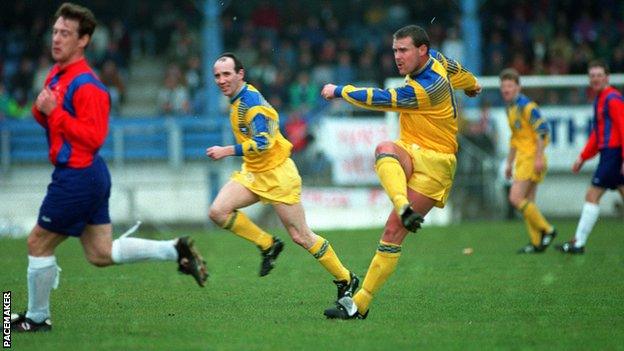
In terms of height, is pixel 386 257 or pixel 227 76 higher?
pixel 227 76

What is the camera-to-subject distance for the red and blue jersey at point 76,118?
820cm

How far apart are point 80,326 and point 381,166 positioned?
8.51ft

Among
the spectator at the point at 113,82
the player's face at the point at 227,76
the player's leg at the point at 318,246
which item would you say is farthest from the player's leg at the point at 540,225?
the spectator at the point at 113,82

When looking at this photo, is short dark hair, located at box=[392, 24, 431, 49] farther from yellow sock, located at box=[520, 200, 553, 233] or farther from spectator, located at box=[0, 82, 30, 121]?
spectator, located at box=[0, 82, 30, 121]

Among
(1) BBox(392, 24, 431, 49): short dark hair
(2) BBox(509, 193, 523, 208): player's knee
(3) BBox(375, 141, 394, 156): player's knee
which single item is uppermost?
(1) BBox(392, 24, 431, 49): short dark hair

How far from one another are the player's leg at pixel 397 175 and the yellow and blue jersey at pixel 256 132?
5.52ft

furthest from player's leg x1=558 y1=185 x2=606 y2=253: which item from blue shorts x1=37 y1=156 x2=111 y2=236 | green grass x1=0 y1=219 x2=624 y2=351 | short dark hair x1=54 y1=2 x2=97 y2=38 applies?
short dark hair x1=54 y1=2 x2=97 y2=38

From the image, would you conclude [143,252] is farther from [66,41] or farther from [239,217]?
[239,217]

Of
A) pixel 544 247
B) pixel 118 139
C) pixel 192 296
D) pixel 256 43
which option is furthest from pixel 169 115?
pixel 192 296

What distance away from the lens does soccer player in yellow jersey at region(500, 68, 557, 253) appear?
16.0m

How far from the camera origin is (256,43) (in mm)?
28734

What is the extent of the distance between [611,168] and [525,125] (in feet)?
5.47

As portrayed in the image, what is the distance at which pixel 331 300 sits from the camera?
35.5ft

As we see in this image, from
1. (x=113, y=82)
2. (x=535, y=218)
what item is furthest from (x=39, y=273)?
(x=113, y=82)
